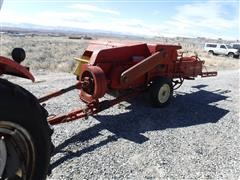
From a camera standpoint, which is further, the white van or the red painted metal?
the white van

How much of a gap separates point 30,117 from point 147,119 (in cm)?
495

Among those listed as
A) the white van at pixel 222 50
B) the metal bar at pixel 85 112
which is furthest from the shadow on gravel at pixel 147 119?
the white van at pixel 222 50

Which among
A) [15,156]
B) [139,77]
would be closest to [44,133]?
[15,156]

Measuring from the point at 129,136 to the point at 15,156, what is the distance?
362cm

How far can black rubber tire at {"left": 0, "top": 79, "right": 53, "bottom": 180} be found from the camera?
313cm

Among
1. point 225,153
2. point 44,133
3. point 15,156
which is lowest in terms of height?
point 225,153

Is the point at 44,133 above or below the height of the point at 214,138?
above

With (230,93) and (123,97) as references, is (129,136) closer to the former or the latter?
(123,97)

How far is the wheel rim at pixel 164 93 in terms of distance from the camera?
896 centimetres

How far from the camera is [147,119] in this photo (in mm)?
8016

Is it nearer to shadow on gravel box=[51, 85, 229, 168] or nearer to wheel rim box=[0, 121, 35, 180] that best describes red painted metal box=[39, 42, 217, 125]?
shadow on gravel box=[51, 85, 229, 168]

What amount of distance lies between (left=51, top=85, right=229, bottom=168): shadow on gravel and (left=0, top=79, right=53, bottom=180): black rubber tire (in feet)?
5.86

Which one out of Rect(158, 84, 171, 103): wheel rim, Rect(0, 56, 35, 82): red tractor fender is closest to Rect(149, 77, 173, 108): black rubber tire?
Rect(158, 84, 171, 103): wheel rim

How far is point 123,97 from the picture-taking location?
8.27 m
